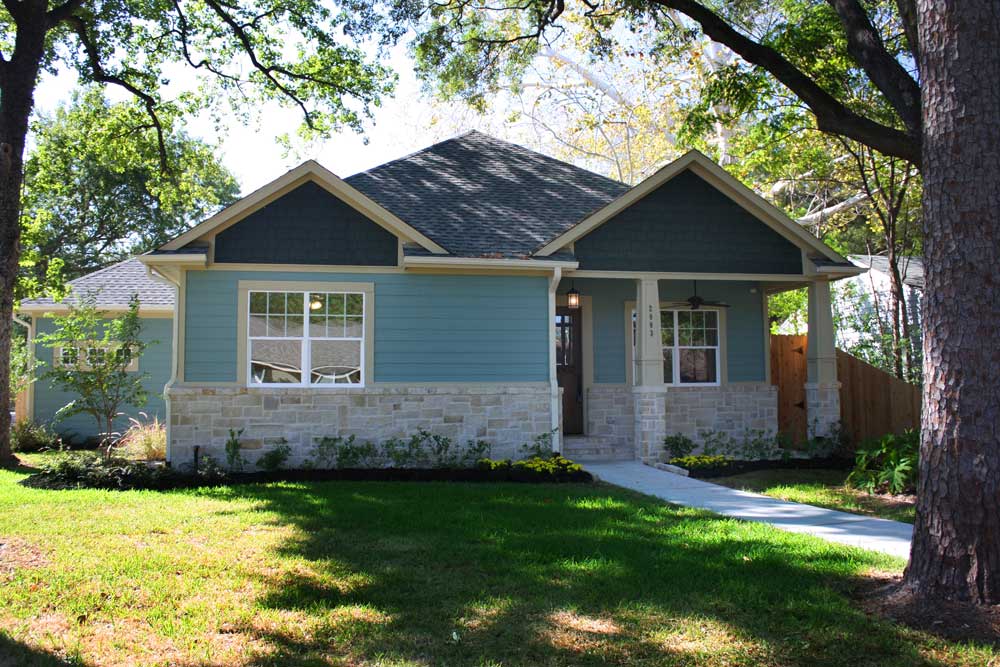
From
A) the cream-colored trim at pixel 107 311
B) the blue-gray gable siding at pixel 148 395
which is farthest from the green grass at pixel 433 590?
the cream-colored trim at pixel 107 311

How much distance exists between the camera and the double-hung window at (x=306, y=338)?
1116cm

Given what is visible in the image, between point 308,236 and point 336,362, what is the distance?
6.43 ft

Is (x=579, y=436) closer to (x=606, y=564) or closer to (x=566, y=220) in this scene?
(x=566, y=220)

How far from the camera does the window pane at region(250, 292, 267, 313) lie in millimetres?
11172

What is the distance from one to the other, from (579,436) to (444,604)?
27.1ft

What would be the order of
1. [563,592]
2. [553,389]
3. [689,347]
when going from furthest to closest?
[689,347]
[553,389]
[563,592]

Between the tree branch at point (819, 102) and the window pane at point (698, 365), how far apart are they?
4.92 m

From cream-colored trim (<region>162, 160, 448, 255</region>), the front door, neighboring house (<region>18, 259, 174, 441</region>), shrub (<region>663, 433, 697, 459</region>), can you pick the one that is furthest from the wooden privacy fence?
neighboring house (<region>18, 259, 174, 441</region>)

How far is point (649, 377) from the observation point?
12.0 m

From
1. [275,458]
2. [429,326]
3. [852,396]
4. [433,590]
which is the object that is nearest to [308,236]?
[429,326]

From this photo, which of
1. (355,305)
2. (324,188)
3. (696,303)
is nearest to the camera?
(324,188)

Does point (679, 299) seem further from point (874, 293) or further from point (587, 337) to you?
point (874, 293)

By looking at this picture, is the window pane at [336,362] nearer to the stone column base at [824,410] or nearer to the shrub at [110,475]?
the shrub at [110,475]

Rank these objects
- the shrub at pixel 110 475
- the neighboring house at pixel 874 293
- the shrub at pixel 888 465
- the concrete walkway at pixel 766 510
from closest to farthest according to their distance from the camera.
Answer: the concrete walkway at pixel 766 510 → the shrub at pixel 888 465 → the shrub at pixel 110 475 → the neighboring house at pixel 874 293
